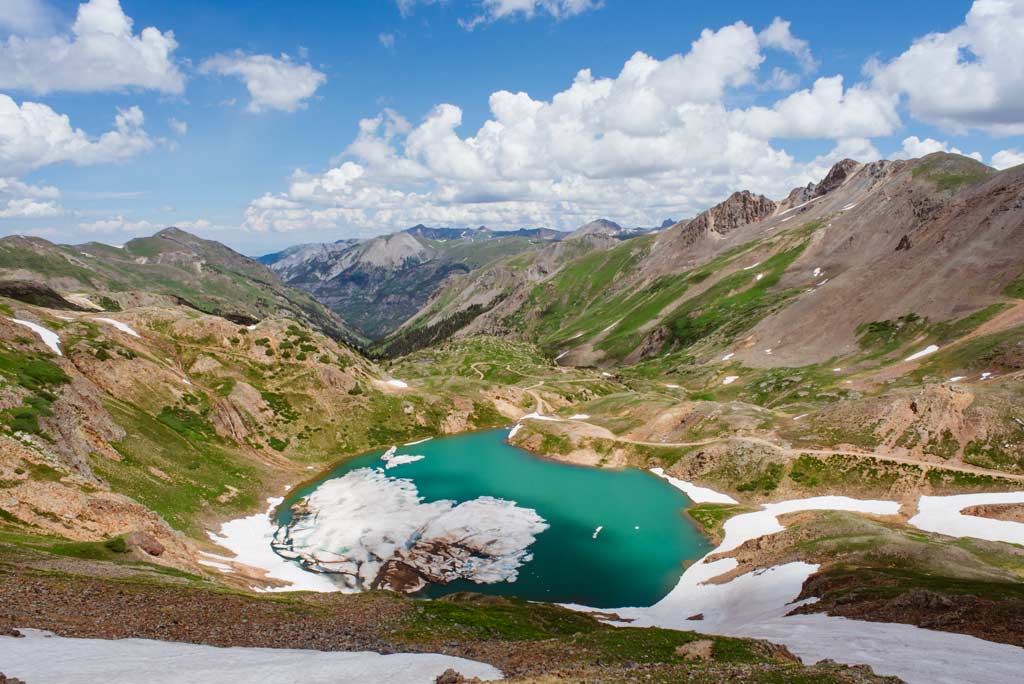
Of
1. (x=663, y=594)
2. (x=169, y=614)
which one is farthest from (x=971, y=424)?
(x=169, y=614)

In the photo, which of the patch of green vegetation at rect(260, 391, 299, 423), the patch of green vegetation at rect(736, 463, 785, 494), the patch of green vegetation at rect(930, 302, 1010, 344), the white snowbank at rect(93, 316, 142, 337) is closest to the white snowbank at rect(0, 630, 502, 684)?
the patch of green vegetation at rect(736, 463, 785, 494)

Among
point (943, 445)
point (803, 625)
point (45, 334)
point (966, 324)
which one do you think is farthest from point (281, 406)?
point (966, 324)

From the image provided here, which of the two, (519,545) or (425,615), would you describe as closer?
(425,615)

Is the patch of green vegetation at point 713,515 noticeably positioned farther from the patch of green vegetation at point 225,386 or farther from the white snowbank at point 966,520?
the patch of green vegetation at point 225,386

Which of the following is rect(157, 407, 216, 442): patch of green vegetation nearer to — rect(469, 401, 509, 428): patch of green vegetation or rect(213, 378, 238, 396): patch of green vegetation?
rect(213, 378, 238, 396): patch of green vegetation

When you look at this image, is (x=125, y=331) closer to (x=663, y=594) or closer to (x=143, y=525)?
(x=143, y=525)
